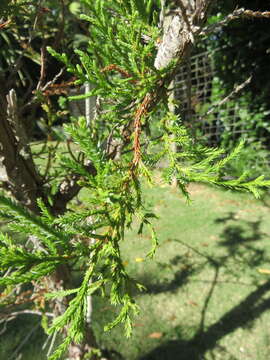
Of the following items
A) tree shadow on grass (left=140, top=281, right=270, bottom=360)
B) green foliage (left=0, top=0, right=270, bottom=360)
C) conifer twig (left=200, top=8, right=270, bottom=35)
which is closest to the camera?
green foliage (left=0, top=0, right=270, bottom=360)

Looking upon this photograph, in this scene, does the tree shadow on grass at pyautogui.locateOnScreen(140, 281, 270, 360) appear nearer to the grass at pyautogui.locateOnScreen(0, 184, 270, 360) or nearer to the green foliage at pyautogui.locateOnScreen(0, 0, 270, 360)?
the grass at pyautogui.locateOnScreen(0, 184, 270, 360)

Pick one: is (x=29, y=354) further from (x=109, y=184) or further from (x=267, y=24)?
(x=267, y=24)

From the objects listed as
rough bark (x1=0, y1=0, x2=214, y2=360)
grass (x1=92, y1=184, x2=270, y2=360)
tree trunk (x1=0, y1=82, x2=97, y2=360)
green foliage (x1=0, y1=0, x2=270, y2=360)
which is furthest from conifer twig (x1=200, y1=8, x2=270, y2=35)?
grass (x1=92, y1=184, x2=270, y2=360)

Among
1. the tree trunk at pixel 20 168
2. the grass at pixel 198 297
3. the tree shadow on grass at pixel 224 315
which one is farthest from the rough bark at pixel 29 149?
the tree shadow on grass at pixel 224 315

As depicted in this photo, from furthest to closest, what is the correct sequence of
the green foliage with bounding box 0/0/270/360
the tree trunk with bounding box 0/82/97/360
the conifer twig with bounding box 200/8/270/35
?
the tree trunk with bounding box 0/82/97/360 → the conifer twig with bounding box 200/8/270/35 → the green foliage with bounding box 0/0/270/360

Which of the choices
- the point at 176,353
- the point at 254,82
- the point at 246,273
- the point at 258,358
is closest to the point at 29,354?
the point at 176,353

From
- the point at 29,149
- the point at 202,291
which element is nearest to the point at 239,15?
the point at 29,149

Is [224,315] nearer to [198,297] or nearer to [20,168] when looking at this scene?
[198,297]

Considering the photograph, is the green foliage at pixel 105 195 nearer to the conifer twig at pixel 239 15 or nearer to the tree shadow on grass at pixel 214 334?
the conifer twig at pixel 239 15
